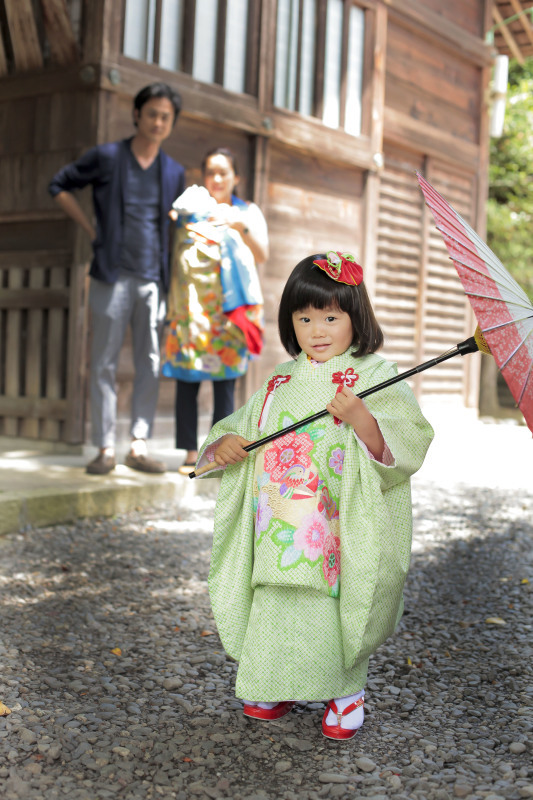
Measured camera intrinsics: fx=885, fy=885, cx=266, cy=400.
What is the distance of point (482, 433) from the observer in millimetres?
8672

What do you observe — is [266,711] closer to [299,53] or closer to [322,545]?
[322,545]

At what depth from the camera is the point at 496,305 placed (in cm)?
191

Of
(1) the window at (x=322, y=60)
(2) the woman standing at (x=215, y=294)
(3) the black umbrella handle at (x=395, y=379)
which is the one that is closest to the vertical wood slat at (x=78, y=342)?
(2) the woman standing at (x=215, y=294)

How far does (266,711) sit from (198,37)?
4.95 metres

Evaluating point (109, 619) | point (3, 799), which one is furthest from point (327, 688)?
→ point (109, 619)

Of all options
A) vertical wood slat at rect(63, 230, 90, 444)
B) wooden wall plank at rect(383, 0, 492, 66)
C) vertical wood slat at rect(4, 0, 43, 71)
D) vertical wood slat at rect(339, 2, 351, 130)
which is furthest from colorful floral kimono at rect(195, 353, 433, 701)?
wooden wall plank at rect(383, 0, 492, 66)

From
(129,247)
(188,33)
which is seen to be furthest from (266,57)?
(129,247)

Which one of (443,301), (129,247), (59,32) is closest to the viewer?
(129,247)

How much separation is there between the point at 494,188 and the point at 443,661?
10664mm

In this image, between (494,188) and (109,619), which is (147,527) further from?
(494,188)

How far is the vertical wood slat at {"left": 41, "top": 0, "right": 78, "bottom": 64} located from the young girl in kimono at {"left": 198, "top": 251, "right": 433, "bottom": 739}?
11.9 feet

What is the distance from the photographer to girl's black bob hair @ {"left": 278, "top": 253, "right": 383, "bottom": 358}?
7.11ft

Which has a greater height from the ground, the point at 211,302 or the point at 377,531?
the point at 211,302

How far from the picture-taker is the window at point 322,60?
6652 mm
